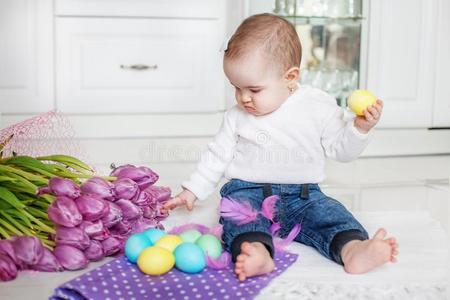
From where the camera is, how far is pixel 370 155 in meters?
2.58

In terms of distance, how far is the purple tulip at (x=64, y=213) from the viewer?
104 cm

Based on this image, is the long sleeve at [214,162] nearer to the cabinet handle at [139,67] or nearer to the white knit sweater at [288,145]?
the white knit sweater at [288,145]

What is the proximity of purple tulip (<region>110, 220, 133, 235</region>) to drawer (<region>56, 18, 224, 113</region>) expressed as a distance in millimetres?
1346

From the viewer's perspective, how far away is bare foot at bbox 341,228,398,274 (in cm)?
104

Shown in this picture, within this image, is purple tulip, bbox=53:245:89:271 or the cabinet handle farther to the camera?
the cabinet handle

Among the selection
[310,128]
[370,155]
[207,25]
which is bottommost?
[370,155]

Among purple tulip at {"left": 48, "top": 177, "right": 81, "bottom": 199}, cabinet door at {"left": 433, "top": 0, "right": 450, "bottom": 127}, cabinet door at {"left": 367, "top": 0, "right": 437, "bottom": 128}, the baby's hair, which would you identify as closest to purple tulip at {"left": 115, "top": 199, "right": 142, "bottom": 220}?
purple tulip at {"left": 48, "top": 177, "right": 81, "bottom": 199}

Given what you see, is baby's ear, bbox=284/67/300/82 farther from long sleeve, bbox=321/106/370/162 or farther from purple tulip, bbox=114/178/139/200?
purple tulip, bbox=114/178/139/200

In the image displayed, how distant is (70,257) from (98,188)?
13 cm

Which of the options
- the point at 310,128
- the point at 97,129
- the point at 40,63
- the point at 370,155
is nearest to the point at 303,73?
the point at 370,155

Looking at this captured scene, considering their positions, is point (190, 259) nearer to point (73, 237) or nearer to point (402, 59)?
point (73, 237)

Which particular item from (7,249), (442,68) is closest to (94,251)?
(7,249)

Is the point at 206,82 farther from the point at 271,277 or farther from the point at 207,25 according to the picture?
the point at 271,277

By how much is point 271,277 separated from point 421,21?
1.83 meters
